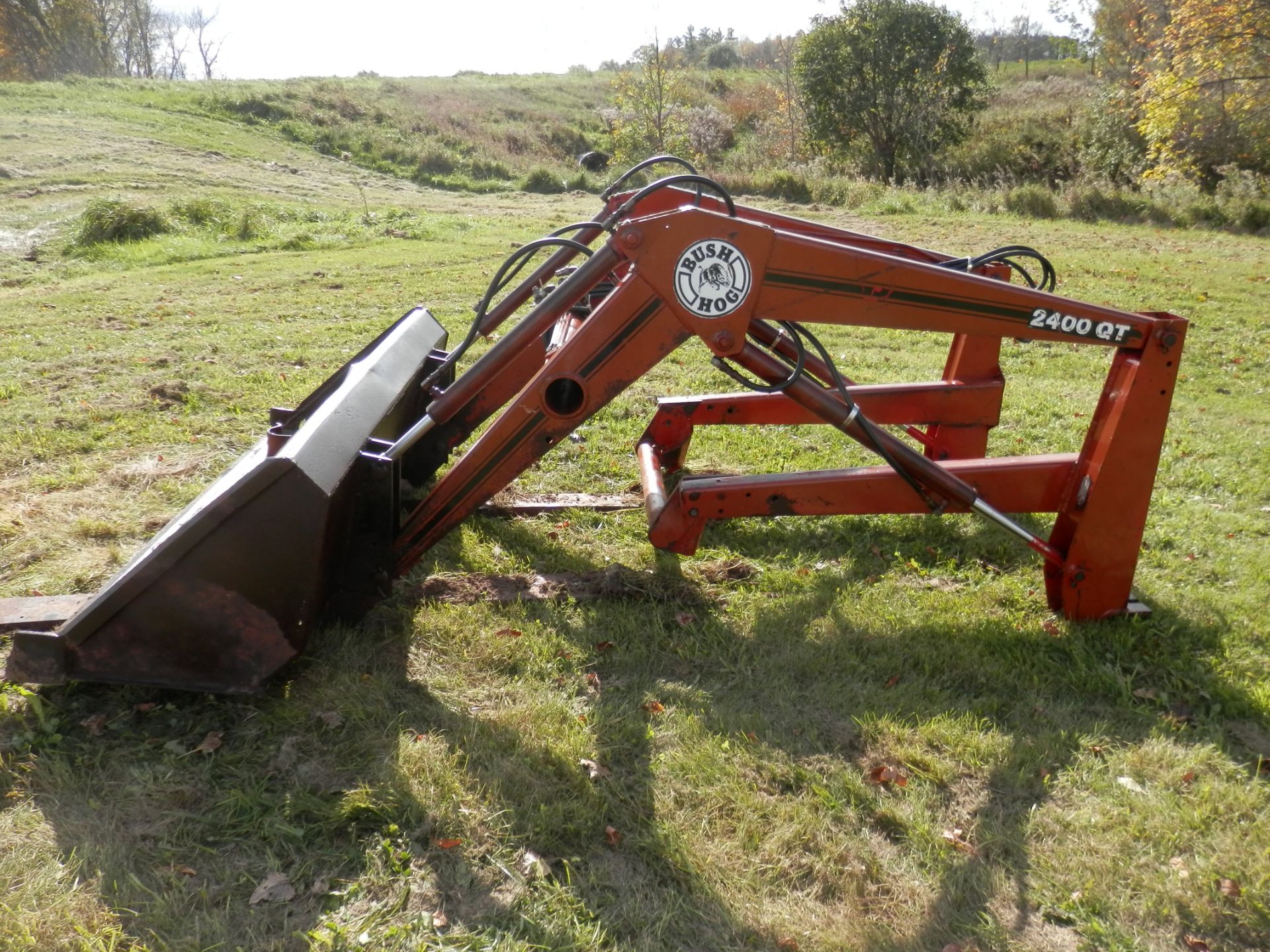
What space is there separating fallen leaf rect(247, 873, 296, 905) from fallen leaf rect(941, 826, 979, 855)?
191cm

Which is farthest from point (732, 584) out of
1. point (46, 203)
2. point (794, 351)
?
point (46, 203)

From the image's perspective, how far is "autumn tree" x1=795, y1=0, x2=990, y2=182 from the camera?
22.8 metres

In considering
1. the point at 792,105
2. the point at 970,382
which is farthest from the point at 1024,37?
the point at 970,382

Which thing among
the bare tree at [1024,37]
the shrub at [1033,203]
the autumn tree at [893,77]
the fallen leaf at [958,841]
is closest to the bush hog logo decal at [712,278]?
the fallen leaf at [958,841]

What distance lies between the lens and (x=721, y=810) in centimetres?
283

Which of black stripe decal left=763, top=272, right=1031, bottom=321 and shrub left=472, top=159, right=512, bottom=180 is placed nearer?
black stripe decal left=763, top=272, right=1031, bottom=321

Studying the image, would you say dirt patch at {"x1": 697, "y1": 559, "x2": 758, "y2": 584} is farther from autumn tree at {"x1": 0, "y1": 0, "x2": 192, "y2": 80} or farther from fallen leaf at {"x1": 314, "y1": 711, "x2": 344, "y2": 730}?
autumn tree at {"x1": 0, "y1": 0, "x2": 192, "y2": 80}

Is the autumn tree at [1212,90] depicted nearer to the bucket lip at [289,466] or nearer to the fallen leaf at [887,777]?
the bucket lip at [289,466]

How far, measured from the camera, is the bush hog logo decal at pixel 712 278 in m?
3.12

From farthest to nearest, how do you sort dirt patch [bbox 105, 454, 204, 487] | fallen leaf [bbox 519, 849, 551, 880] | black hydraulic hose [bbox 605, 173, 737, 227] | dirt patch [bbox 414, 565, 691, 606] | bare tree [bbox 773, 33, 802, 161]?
1. bare tree [bbox 773, 33, 802, 161]
2. dirt patch [bbox 105, 454, 204, 487]
3. dirt patch [bbox 414, 565, 691, 606]
4. black hydraulic hose [bbox 605, 173, 737, 227]
5. fallen leaf [bbox 519, 849, 551, 880]

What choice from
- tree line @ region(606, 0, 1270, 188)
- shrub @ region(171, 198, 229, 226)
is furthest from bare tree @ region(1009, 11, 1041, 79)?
shrub @ region(171, 198, 229, 226)

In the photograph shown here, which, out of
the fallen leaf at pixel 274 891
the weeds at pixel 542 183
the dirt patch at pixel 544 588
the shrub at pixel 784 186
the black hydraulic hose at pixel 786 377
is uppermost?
the weeds at pixel 542 183

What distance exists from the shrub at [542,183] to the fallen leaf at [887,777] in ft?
76.2

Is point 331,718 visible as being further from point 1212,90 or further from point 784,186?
point 784,186
